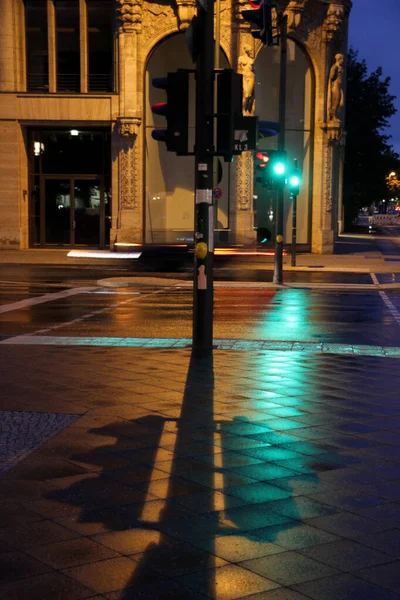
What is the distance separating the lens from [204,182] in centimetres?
1037

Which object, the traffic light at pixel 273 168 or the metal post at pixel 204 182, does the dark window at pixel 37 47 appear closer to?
the traffic light at pixel 273 168

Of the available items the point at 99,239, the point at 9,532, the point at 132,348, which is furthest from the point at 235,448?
the point at 99,239

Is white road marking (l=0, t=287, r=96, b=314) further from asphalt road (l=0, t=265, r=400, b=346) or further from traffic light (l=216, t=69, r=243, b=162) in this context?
traffic light (l=216, t=69, r=243, b=162)

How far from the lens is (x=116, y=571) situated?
13.7ft

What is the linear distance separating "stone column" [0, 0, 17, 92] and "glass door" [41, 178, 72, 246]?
15.2ft

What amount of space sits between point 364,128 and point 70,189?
38791 millimetres

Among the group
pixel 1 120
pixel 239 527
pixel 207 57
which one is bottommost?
pixel 239 527

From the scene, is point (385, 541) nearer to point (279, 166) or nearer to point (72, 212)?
point (279, 166)

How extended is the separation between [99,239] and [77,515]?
106ft

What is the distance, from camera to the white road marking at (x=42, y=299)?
54.1 feet

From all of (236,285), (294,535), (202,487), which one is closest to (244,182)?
(236,285)

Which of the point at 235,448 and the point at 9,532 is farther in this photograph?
the point at 235,448

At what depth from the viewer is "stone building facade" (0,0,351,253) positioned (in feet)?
114

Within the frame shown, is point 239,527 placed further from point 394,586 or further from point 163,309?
point 163,309
